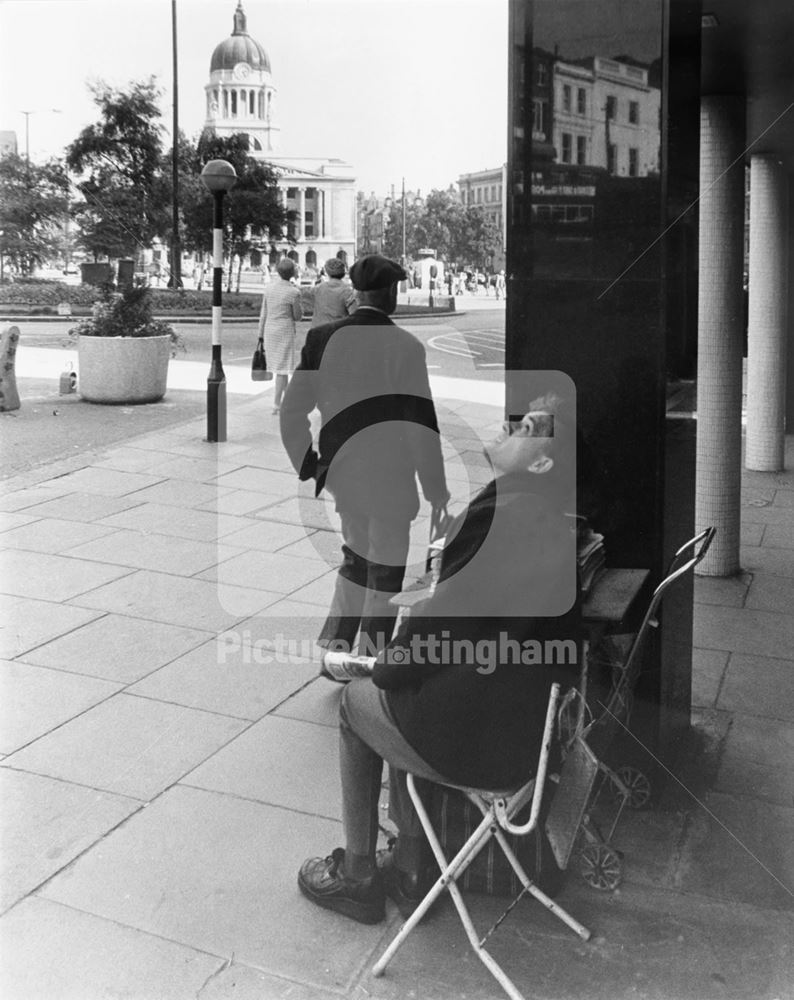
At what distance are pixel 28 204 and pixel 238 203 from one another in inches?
306

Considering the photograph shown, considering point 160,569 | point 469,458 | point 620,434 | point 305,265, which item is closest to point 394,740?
point 620,434

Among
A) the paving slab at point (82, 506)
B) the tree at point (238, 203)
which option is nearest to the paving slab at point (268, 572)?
the paving slab at point (82, 506)

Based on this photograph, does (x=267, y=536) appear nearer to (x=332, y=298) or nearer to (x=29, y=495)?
(x=29, y=495)

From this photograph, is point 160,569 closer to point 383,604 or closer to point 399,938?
point 383,604

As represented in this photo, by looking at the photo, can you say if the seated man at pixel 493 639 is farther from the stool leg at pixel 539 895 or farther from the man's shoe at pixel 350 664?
the stool leg at pixel 539 895

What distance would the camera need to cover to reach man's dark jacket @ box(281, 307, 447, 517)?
5016 millimetres

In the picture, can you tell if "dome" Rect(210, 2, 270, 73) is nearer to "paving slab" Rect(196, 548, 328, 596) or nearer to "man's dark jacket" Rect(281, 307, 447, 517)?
"paving slab" Rect(196, 548, 328, 596)

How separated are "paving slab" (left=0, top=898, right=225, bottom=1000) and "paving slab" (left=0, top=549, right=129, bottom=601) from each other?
10.9 ft

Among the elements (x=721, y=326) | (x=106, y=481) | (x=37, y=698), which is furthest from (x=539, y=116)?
(x=106, y=481)

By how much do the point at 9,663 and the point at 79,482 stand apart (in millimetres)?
4349

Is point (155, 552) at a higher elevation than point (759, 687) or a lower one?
higher

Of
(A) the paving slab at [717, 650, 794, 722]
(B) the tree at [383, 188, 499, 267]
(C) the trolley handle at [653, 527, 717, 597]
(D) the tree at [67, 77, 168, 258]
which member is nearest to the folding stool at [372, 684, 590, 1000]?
(C) the trolley handle at [653, 527, 717, 597]

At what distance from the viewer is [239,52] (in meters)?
108

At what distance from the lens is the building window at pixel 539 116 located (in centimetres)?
391
